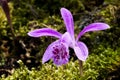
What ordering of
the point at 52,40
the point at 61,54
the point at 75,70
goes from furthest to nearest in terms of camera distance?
the point at 52,40 → the point at 75,70 → the point at 61,54

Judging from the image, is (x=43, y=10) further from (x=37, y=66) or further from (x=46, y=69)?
(x=46, y=69)

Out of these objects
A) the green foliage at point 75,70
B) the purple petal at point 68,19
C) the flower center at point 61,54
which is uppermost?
the purple petal at point 68,19

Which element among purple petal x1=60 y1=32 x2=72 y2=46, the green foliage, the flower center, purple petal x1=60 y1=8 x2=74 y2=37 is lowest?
the green foliage

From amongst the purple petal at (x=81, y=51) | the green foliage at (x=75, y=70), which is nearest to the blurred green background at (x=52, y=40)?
the green foliage at (x=75, y=70)

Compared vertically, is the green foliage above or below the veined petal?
below

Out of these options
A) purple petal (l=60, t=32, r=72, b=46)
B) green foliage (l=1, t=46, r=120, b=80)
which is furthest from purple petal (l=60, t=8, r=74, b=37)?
green foliage (l=1, t=46, r=120, b=80)

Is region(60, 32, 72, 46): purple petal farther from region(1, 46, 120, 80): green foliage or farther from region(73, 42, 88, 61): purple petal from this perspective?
region(1, 46, 120, 80): green foliage

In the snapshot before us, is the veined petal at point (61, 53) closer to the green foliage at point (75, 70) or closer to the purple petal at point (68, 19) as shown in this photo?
the purple petal at point (68, 19)

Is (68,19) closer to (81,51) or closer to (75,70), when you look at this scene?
(81,51)

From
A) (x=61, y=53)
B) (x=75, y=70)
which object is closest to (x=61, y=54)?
(x=61, y=53)
